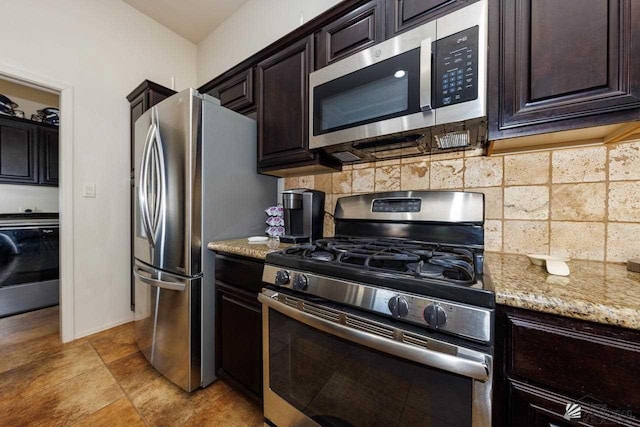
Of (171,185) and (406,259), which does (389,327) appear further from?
(171,185)

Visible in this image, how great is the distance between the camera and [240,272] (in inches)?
50.8

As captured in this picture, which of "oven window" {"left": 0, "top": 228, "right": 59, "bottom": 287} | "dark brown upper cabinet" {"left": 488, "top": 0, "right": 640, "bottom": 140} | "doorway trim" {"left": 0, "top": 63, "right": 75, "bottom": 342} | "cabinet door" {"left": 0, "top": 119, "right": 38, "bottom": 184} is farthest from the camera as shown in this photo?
"cabinet door" {"left": 0, "top": 119, "right": 38, "bottom": 184}

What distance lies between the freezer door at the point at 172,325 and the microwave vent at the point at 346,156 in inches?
42.7

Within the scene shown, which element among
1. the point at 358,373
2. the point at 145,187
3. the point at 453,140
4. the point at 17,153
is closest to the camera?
the point at 358,373

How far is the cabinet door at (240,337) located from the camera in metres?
1.22

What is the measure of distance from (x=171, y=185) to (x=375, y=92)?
1.23 metres

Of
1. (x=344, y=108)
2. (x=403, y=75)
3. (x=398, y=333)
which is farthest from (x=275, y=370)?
(x=403, y=75)

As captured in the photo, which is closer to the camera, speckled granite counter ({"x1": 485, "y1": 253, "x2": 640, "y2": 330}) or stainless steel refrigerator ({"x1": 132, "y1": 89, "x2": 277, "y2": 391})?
speckled granite counter ({"x1": 485, "y1": 253, "x2": 640, "y2": 330})

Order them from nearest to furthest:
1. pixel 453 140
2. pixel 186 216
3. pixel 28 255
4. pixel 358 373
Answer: pixel 358 373 → pixel 453 140 → pixel 186 216 → pixel 28 255

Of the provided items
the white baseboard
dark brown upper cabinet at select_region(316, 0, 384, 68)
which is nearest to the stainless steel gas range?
dark brown upper cabinet at select_region(316, 0, 384, 68)

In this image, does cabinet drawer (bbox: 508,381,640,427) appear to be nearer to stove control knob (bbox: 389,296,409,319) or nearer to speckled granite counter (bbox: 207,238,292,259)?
stove control knob (bbox: 389,296,409,319)

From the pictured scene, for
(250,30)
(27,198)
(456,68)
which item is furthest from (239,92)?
(27,198)

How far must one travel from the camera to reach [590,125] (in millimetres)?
806

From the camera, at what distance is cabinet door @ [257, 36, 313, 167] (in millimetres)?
1455
